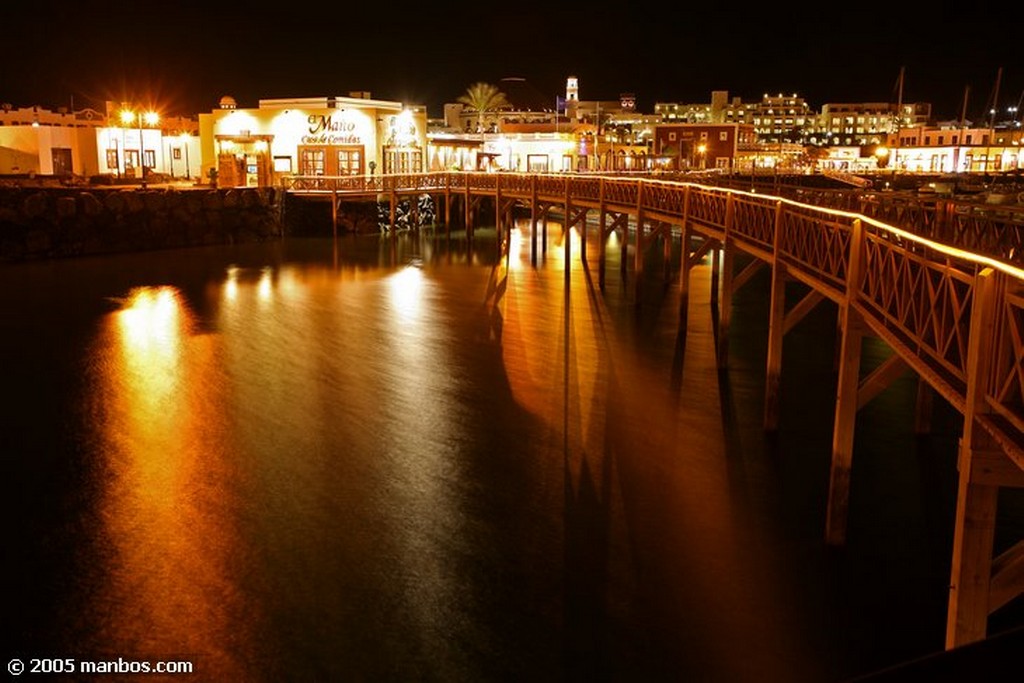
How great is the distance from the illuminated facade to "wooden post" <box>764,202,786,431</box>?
35.2 m

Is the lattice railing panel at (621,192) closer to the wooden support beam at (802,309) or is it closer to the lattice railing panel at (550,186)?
the lattice railing panel at (550,186)

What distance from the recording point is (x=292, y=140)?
1863 inches

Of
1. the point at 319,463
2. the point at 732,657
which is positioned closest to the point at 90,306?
the point at 319,463

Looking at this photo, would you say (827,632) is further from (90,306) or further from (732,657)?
(90,306)

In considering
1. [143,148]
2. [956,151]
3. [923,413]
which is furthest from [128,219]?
[956,151]

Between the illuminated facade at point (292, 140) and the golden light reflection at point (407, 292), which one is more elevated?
the illuminated facade at point (292, 140)

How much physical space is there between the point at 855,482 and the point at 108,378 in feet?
49.9

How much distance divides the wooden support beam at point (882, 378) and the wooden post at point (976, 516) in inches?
114

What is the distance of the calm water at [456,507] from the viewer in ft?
31.0

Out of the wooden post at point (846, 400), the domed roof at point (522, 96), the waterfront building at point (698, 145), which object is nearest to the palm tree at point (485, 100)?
the domed roof at point (522, 96)

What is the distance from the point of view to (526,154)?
69500mm

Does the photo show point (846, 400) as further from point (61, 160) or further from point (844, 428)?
point (61, 160)

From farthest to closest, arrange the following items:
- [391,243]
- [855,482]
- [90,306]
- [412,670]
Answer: [391,243] < [90,306] < [855,482] < [412,670]

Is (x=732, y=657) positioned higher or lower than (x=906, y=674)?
lower
